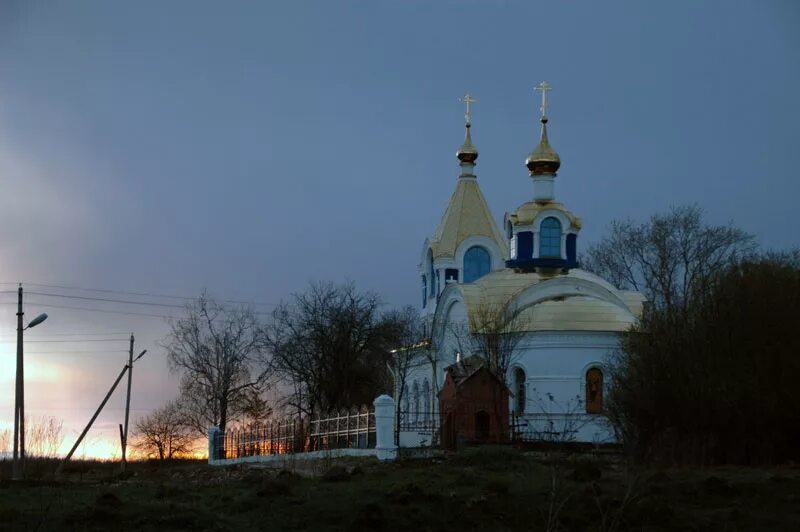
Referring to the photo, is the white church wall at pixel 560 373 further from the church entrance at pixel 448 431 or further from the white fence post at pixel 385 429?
the white fence post at pixel 385 429

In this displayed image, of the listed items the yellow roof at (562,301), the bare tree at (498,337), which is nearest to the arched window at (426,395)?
the yellow roof at (562,301)

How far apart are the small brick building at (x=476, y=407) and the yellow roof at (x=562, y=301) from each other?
17.9 ft

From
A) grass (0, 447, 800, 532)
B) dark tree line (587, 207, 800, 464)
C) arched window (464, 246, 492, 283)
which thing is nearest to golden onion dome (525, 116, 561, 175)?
arched window (464, 246, 492, 283)

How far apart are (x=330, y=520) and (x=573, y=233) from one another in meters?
29.1

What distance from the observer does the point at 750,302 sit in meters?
26.6

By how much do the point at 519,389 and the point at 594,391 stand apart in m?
2.20

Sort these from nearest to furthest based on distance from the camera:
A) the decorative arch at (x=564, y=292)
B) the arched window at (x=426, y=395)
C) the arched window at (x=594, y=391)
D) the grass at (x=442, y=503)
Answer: the grass at (x=442, y=503)
the arched window at (x=594, y=391)
the decorative arch at (x=564, y=292)
the arched window at (x=426, y=395)

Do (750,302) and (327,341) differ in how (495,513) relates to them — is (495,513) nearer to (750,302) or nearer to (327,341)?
(750,302)

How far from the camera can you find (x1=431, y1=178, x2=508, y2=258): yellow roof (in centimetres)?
5062

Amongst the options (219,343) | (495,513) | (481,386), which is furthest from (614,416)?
(219,343)

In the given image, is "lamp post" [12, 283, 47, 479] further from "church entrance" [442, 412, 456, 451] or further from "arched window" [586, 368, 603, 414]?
"arched window" [586, 368, 603, 414]

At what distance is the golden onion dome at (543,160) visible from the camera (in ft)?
151

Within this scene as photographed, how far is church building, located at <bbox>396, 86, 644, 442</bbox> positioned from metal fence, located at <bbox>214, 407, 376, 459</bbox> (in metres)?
2.21

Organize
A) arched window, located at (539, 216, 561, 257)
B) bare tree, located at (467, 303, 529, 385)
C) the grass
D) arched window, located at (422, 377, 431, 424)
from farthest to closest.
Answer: arched window, located at (539, 216, 561, 257)
arched window, located at (422, 377, 431, 424)
bare tree, located at (467, 303, 529, 385)
the grass
